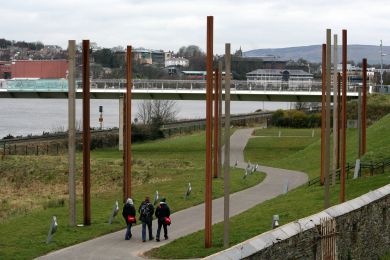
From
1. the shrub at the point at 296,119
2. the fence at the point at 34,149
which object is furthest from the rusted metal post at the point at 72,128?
the shrub at the point at 296,119

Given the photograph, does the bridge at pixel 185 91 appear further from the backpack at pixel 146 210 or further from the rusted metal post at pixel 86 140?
the backpack at pixel 146 210

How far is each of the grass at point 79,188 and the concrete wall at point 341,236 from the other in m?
8.36

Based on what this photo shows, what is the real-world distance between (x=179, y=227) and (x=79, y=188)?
662 inches

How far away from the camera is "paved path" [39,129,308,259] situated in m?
20.7

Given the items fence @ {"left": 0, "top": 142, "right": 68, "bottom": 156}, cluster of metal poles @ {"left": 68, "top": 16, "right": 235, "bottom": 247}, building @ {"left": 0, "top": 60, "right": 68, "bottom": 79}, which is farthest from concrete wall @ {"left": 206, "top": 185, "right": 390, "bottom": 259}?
building @ {"left": 0, "top": 60, "right": 68, "bottom": 79}

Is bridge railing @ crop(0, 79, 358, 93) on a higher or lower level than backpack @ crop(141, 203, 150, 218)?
higher

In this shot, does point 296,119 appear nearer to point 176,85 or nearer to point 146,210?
point 176,85

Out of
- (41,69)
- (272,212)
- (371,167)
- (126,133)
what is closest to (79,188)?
(371,167)

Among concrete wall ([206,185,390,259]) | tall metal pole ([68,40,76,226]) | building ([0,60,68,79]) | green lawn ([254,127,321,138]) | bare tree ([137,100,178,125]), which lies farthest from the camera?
building ([0,60,68,79])

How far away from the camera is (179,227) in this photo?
82.0 feet

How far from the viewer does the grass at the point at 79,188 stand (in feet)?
75.6

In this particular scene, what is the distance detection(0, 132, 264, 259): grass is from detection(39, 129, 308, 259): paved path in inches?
20.6

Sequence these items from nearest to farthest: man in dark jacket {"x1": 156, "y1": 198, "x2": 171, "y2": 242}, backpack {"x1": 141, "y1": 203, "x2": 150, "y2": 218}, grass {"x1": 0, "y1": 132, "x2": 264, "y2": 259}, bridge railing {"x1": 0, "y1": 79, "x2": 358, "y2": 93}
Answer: backpack {"x1": 141, "y1": 203, "x2": 150, "y2": 218}
man in dark jacket {"x1": 156, "y1": 198, "x2": 171, "y2": 242}
grass {"x1": 0, "y1": 132, "x2": 264, "y2": 259}
bridge railing {"x1": 0, "y1": 79, "x2": 358, "y2": 93}

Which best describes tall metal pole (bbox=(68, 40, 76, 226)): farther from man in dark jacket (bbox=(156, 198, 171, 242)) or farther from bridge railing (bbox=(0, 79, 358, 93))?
bridge railing (bbox=(0, 79, 358, 93))
